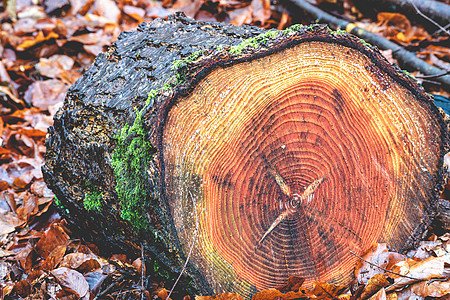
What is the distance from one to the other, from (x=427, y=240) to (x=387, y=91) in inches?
33.9

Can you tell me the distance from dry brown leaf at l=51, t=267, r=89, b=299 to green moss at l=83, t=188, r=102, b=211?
0.32m

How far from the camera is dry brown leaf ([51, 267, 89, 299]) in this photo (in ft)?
5.60

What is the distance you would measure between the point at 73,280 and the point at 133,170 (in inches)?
25.5

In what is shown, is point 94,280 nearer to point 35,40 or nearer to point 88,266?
point 88,266

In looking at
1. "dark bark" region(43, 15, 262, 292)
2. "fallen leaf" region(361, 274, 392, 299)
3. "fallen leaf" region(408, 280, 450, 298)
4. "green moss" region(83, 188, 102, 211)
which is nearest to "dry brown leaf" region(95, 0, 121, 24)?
"dark bark" region(43, 15, 262, 292)

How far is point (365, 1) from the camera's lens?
436 cm

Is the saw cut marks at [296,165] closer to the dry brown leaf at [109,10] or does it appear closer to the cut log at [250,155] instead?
the cut log at [250,155]

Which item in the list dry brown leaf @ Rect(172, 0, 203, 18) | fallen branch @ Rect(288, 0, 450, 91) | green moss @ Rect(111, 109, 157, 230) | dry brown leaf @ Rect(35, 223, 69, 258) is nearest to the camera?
green moss @ Rect(111, 109, 157, 230)

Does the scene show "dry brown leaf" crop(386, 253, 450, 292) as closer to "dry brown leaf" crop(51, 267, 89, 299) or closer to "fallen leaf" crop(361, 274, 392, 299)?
"fallen leaf" crop(361, 274, 392, 299)

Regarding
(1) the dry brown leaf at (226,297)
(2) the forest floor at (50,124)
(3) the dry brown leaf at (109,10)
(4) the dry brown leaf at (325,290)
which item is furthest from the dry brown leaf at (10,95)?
(4) the dry brown leaf at (325,290)

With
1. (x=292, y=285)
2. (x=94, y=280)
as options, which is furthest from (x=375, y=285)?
(x=94, y=280)

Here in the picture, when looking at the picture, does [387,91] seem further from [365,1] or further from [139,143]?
[365,1]

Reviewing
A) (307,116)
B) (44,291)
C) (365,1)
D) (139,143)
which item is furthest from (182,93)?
(365,1)

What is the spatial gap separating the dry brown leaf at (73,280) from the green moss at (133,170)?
38 cm
